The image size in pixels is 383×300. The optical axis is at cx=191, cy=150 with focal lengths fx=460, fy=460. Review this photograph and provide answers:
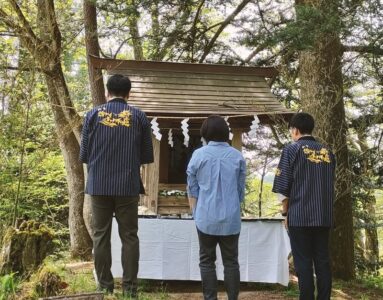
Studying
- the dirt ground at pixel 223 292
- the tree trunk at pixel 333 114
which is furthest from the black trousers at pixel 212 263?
the tree trunk at pixel 333 114

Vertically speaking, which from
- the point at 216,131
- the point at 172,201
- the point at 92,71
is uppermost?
the point at 92,71

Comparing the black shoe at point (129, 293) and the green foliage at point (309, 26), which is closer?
the black shoe at point (129, 293)

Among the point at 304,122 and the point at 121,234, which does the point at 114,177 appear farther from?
the point at 304,122

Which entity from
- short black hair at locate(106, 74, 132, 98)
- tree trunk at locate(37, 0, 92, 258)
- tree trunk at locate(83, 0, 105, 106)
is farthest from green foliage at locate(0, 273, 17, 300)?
tree trunk at locate(83, 0, 105, 106)

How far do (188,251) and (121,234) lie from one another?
1.41 meters

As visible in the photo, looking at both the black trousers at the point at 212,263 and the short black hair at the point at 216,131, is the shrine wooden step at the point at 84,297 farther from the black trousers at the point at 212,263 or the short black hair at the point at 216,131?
the short black hair at the point at 216,131

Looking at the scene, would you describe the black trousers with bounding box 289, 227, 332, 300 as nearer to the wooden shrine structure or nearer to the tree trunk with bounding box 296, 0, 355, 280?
the wooden shrine structure

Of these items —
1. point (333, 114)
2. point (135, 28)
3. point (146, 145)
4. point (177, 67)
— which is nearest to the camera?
point (146, 145)

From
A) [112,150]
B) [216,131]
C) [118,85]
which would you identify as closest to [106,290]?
[112,150]

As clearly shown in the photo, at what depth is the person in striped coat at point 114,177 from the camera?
368 cm

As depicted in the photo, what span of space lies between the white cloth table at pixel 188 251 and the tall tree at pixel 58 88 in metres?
3.10

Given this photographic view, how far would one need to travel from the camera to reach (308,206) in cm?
361

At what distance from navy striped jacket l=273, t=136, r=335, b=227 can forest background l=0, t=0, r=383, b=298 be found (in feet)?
6.45

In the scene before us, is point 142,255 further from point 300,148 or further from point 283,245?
point 300,148
